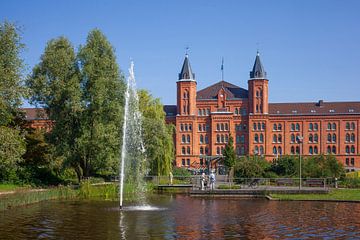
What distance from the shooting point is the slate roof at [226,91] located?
10581 cm

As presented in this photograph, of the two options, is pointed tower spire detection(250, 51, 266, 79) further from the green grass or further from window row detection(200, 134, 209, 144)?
the green grass

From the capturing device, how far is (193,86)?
342ft

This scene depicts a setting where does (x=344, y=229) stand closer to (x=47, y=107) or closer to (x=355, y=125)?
(x=47, y=107)

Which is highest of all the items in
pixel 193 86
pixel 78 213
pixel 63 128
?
pixel 193 86

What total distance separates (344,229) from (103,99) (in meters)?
25.3

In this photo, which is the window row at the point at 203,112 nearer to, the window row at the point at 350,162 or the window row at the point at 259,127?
the window row at the point at 259,127

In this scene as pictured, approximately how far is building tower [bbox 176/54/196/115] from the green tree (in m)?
42.2

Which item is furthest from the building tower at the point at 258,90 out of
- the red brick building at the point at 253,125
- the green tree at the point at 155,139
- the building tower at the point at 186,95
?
the green tree at the point at 155,139

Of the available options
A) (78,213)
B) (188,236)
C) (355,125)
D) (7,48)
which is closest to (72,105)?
(7,48)

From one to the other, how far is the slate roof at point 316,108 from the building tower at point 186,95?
17.4 metres

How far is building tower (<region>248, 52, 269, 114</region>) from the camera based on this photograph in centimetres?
10275

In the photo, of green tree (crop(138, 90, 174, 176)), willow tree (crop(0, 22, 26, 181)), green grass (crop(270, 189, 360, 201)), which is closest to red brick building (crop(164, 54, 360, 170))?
green tree (crop(138, 90, 174, 176))

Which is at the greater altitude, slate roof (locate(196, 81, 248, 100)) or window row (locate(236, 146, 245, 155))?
slate roof (locate(196, 81, 248, 100))

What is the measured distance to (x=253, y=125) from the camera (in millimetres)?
103375
